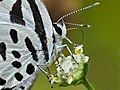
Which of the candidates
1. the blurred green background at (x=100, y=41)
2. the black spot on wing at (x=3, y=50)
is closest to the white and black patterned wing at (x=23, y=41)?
the black spot on wing at (x=3, y=50)

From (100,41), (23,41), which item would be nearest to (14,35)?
(23,41)

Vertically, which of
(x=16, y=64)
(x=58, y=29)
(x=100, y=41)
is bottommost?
(x=100, y=41)

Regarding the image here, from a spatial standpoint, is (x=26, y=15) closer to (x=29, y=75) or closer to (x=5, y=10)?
(x=5, y=10)

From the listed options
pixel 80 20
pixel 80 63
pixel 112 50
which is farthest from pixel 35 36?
pixel 80 20

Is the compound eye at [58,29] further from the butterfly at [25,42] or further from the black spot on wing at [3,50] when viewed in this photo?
the black spot on wing at [3,50]

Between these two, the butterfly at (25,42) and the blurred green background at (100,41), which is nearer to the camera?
the butterfly at (25,42)

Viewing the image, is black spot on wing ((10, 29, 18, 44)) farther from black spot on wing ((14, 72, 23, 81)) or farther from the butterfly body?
black spot on wing ((14, 72, 23, 81))

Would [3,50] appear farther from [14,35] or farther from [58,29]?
[58,29]
